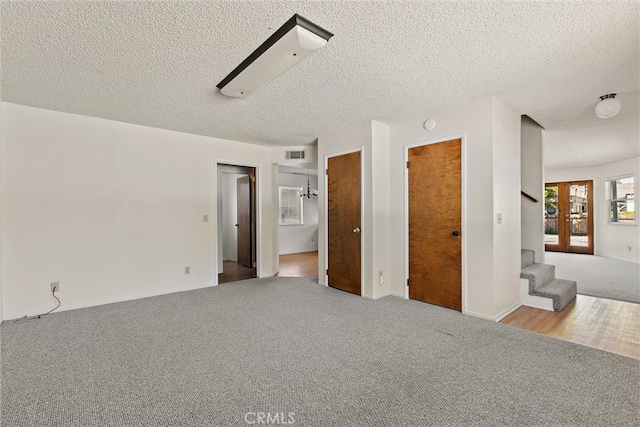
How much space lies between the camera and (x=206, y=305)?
358 centimetres

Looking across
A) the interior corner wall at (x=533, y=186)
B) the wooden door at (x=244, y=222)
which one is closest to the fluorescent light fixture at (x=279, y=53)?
the wooden door at (x=244, y=222)

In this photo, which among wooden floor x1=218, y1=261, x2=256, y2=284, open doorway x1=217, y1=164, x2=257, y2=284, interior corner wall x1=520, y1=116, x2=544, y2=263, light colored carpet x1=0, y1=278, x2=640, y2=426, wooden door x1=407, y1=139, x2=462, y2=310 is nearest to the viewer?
light colored carpet x1=0, y1=278, x2=640, y2=426

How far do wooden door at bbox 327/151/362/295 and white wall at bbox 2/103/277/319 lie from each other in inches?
72.2

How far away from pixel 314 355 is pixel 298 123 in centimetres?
283

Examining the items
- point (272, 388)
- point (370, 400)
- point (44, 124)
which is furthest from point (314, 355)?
point (44, 124)

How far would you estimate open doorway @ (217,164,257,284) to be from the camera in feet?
17.7

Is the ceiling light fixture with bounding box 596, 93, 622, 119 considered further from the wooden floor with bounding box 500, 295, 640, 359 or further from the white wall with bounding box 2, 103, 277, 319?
the white wall with bounding box 2, 103, 277, 319

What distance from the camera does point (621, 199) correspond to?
682 cm

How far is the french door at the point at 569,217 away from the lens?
771cm

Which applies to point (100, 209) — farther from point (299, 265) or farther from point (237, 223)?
point (299, 265)

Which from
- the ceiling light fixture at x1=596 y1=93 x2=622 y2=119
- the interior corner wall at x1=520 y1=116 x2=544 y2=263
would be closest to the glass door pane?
the interior corner wall at x1=520 y1=116 x2=544 y2=263

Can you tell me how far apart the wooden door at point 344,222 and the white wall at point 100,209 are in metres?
1.83

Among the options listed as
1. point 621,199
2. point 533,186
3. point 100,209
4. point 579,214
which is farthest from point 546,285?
point 579,214

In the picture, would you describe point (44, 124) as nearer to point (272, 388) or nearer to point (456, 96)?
point (272, 388)
